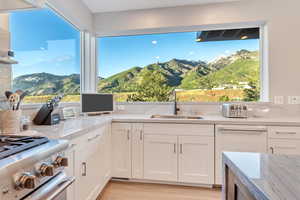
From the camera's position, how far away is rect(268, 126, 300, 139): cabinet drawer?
6.79ft

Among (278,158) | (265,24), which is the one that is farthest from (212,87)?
(278,158)

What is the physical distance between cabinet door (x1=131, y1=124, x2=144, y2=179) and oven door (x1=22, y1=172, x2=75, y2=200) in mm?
1295

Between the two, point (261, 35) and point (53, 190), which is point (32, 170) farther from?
point (261, 35)

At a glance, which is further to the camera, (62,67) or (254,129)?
(62,67)

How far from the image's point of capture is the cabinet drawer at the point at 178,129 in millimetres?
2262

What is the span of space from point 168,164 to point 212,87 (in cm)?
141

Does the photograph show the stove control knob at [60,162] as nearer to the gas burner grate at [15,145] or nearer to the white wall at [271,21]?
the gas burner grate at [15,145]

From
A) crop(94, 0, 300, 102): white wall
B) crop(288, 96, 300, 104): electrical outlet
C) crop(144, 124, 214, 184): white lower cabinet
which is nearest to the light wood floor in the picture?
crop(144, 124, 214, 184): white lower cabinet

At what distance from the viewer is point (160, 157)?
2348mm

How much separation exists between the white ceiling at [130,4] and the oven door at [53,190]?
98.5 inches

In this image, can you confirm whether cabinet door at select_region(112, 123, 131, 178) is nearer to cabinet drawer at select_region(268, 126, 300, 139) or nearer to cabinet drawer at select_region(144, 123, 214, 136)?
cabinet drawer at select_region(144, 123, 214, 136)

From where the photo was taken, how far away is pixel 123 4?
9.09 ft

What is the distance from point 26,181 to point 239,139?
214 cm

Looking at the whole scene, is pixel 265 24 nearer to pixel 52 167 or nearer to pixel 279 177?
pixel 279 177
